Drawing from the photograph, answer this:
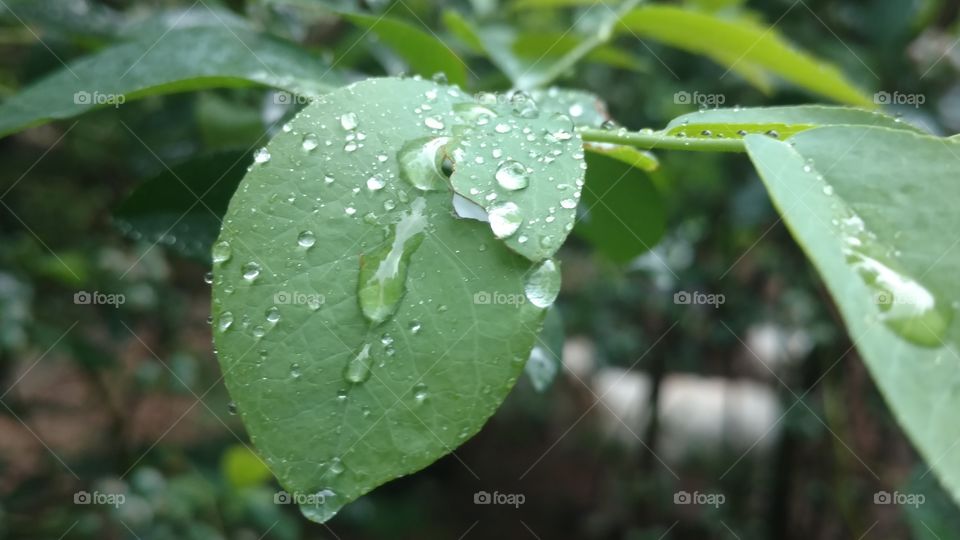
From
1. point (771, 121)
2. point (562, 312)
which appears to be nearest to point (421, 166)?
point (771, 121)

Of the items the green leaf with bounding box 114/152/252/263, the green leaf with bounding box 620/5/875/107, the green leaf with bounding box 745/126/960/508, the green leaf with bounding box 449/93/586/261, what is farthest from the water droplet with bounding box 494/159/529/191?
the green leaf with bounding box 620/5/875/107

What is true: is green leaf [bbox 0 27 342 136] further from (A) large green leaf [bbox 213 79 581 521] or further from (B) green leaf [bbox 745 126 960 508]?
(B) green leaf [bbox 745 126 960 508]

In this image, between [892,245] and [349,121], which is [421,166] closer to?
[349,121]

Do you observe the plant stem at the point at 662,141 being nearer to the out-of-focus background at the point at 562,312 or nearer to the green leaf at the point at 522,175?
the green leaf at the point at 522,175

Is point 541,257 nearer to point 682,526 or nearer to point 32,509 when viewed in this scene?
point 32,509

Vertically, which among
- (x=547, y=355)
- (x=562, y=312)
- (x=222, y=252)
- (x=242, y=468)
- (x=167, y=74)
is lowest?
(x=242, y=468)

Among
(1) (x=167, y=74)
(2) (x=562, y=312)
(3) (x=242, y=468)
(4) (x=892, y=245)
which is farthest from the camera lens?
(2) (x=562, y=312)

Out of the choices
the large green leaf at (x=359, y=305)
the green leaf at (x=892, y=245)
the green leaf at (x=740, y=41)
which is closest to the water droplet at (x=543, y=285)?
the large green leaf at (x=359, y=305)

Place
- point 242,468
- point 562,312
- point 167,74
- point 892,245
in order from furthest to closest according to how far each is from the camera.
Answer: point 562,312 → point 242,468 → point 167,74 → point 892,245
